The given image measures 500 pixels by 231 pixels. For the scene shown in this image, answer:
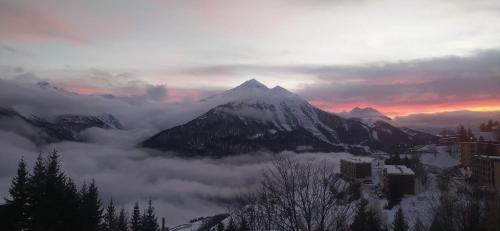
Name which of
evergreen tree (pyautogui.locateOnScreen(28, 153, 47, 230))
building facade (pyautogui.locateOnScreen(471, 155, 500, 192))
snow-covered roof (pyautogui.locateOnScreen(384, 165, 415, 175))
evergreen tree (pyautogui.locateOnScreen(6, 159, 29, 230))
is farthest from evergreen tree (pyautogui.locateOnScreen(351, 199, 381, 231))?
snow-covered roof (pyautogui.locateOnScreen(384, 165, 415, 175))

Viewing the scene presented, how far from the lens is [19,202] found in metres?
36.5

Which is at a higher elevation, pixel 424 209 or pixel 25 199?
pixel 25 199

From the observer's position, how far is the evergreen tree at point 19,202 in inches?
1342

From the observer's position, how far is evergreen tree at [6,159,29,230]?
112 ft

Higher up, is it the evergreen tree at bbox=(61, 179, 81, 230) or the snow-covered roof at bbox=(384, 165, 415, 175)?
the evergreen tree at bbox=(61, 179, 81, 230)

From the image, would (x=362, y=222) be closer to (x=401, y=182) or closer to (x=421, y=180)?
(x=401, y=182)

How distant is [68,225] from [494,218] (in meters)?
28.4

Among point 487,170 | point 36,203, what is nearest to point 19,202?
point 36,203

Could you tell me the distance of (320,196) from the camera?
18.8 m

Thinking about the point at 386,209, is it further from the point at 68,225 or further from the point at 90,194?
the point at 68,225

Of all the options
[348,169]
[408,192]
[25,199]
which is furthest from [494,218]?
[348,169]

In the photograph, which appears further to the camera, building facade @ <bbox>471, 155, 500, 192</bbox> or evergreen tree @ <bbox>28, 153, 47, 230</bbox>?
building facade @ <bbox>471, 155, 500, 192</bbox>

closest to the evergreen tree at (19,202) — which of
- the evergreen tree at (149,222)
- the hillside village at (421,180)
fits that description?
the evergreen tree at (149,222)

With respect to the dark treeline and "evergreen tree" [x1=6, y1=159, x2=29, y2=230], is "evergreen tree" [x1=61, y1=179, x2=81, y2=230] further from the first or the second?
"evergreen tree" [x1=6, y1=159, x2=29, y2=230]
